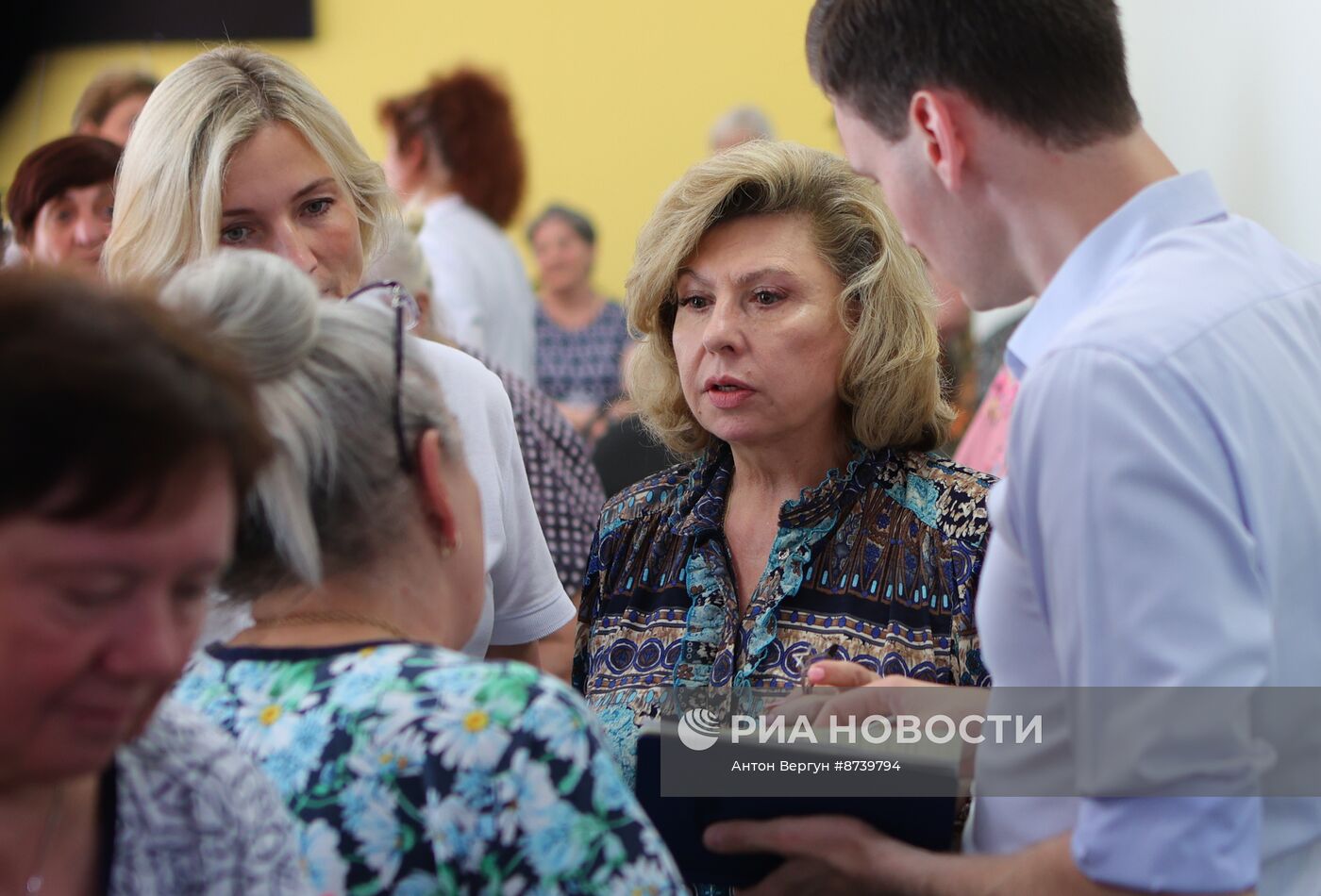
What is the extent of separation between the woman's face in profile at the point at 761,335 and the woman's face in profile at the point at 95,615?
1380mm

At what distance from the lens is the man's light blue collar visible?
1.37 metres

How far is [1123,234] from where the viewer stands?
1374mm

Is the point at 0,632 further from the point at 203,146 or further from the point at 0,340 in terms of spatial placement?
the point at 203,146

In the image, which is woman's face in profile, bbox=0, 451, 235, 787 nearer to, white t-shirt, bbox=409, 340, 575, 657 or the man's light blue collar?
the man's light blue collar

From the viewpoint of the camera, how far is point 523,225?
26.5ft

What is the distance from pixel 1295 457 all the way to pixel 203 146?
157 centimetres

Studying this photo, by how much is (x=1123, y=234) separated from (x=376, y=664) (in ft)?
2.73

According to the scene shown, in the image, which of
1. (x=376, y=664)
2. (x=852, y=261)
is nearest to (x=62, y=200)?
(x=852, y=261)

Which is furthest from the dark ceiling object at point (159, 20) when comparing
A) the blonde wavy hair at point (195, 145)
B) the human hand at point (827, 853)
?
the human hand at point (827, 853)

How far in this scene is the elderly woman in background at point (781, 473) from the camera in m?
2.12

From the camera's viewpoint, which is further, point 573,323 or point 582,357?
point 573,323

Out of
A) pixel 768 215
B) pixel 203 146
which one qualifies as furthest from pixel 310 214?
pixel 768 215

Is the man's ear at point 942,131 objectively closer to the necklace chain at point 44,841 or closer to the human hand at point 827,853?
the human hand at point 827,853

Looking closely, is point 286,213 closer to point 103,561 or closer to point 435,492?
point 435,492
